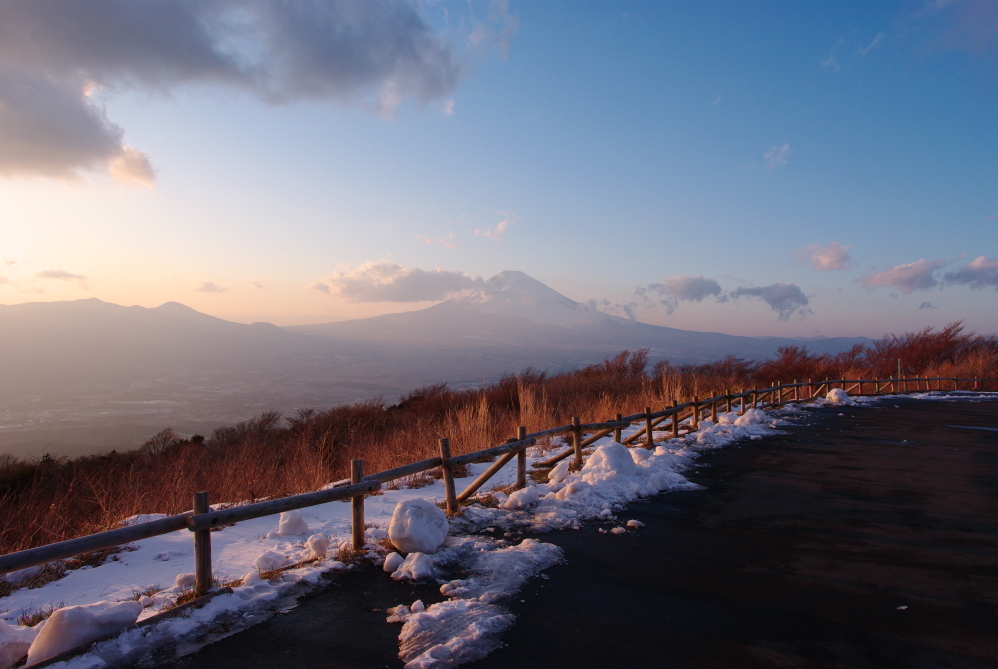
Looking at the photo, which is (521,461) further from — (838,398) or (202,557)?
(838,398)

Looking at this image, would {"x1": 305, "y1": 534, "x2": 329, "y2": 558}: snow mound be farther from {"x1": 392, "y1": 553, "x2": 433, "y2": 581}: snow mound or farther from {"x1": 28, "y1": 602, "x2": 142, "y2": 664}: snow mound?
{"x1": 28, "y1": 602, "x2": 142, "y2": 664}: snow mound

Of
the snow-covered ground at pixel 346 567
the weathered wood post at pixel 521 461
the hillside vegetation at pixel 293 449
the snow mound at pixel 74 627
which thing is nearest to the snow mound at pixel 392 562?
the snow-covered ground at pixel 346 567

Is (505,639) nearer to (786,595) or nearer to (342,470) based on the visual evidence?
(786,595)

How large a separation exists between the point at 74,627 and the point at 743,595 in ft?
16.4

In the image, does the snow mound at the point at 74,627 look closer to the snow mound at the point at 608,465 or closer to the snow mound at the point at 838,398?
the snow mound at the point at 608,465

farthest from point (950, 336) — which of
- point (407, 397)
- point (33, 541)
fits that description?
point (33, 541)

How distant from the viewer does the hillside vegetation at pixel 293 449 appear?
27.7 ft

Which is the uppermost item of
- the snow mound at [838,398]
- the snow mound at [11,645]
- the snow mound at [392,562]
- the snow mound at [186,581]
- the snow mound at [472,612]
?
the snow mound at [11,645]

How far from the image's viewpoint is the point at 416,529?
17.3 feet

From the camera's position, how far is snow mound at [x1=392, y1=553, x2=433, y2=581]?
15.7 ft

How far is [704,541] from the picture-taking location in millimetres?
5824

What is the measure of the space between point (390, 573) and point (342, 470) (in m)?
8.93

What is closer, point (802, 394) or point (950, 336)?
point (802, 394)

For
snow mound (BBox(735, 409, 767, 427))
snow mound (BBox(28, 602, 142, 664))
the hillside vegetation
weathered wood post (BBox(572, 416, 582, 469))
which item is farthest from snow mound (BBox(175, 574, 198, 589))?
snow mound (BBox(735, 409, 767, 427))
